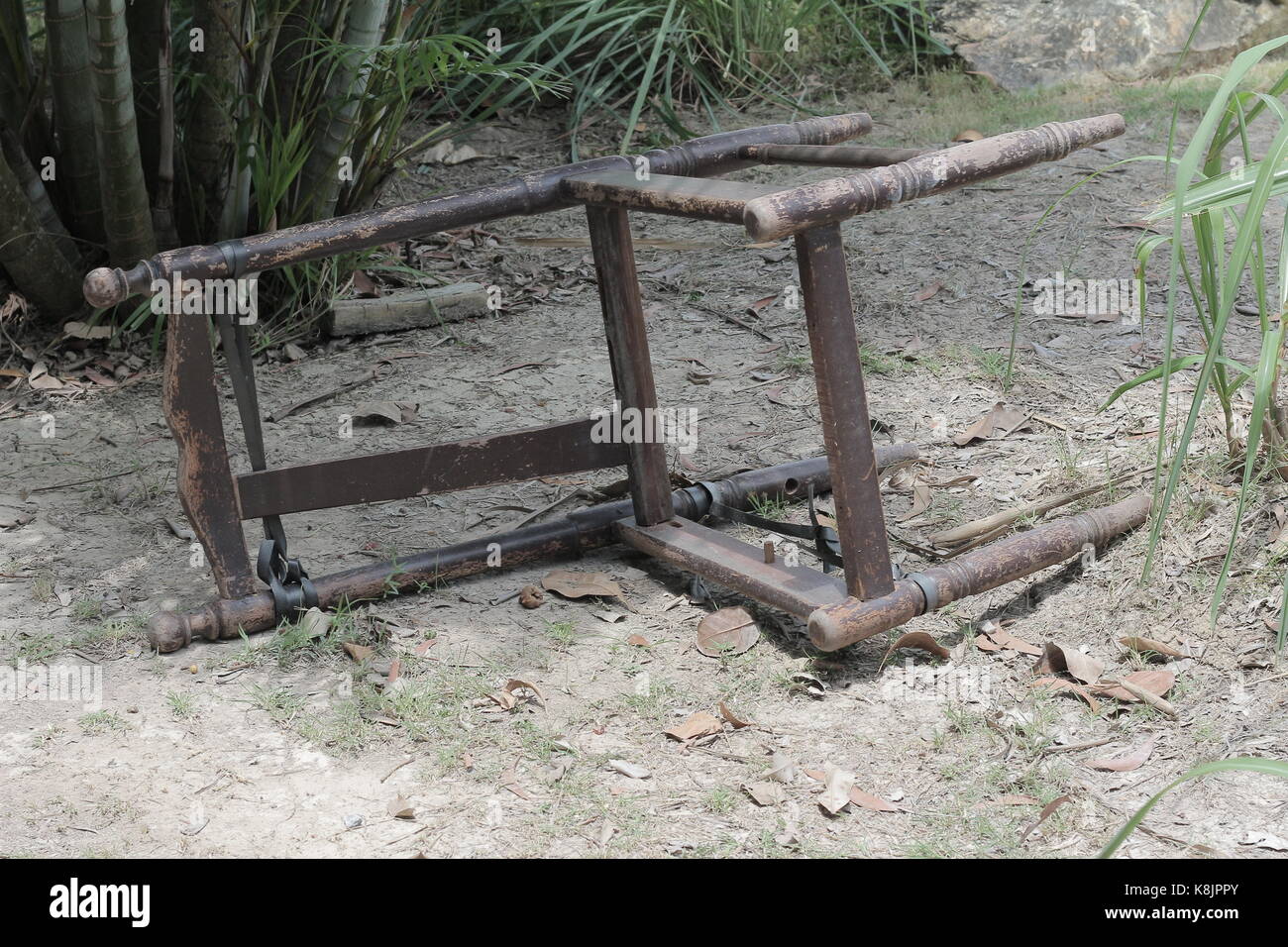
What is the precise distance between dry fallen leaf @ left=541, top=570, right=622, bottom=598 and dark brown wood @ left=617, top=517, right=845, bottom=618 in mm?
100

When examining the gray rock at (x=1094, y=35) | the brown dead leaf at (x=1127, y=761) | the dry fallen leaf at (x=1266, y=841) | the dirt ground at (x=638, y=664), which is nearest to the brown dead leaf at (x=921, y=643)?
the dirt ground at (x=638, y=664)

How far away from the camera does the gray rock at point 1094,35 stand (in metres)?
5.25

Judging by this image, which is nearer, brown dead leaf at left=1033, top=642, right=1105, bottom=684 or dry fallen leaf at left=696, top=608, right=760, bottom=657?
brown dead leaf at left=1033, top=642, right=1105, bottom=684

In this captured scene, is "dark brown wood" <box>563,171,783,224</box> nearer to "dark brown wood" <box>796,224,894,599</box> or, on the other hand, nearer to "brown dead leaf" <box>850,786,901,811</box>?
"dark brown wood" <box>796,224,894,599</box>

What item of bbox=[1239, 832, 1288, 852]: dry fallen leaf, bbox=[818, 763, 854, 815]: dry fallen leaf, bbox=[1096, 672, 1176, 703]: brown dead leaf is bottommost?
bbox=[1239, 832, 1288, 852]: dry fallen leaf

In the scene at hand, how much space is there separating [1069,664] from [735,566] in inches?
24.1

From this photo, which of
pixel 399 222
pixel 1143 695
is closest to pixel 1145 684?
pixel 1143 695

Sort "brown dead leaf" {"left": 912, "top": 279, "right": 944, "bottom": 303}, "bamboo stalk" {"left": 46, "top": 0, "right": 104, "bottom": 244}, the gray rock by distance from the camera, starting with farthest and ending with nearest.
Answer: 1. the gray rock
2. "brown dead leaf" {"left": 912, "top": 279, "right": 944, "bottom": 303}
3. "bamboo stalk" {"left": 46, "top": 0, "right": 104, "bottom": 244}

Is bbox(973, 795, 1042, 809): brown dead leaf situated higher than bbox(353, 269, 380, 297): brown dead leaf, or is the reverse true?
bbox(353, 269, 380, 297): brown dead leaf

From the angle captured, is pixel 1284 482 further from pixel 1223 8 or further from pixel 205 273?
pixel 1223 8

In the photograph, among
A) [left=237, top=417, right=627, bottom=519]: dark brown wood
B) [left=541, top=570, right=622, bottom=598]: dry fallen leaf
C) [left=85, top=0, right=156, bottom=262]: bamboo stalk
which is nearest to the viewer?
[left=237, top=417, right=627, bottom=519]: dark brown wood

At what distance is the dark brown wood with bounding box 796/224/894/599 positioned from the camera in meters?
2.08

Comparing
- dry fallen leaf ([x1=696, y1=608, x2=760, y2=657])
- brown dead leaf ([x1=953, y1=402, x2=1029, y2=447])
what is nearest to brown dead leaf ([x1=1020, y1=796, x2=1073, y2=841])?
dry fallen leaf ([x1=696, y1=608, x2=760, y2=657])

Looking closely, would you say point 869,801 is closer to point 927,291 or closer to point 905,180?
point 905,180
